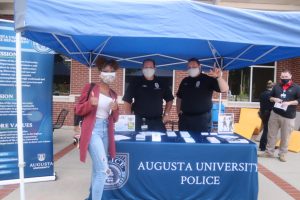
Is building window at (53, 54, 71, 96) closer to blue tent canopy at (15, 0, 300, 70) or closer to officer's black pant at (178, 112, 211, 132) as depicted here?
officer's black pant at (178, 112, 211, 132)

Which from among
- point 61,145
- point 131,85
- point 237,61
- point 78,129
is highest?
point 237,61

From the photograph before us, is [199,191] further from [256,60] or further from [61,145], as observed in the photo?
[61,145]

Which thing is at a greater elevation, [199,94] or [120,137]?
[199,94]

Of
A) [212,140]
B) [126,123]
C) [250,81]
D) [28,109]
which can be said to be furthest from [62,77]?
[212,140]

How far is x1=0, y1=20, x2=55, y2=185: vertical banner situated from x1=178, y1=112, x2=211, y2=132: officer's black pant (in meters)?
2.09

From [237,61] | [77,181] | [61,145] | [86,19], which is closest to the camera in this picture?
[86,19]

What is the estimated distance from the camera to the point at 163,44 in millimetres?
5355

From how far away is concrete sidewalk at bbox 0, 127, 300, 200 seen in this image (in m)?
4.94

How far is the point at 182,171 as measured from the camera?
4.30 m

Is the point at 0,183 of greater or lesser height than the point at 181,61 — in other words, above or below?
below

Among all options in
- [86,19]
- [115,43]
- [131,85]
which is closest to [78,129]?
[86,19]

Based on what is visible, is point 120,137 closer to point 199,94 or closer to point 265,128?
point 199,94

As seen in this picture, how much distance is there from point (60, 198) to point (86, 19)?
2613mm

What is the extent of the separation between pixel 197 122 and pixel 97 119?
1.81 metres
